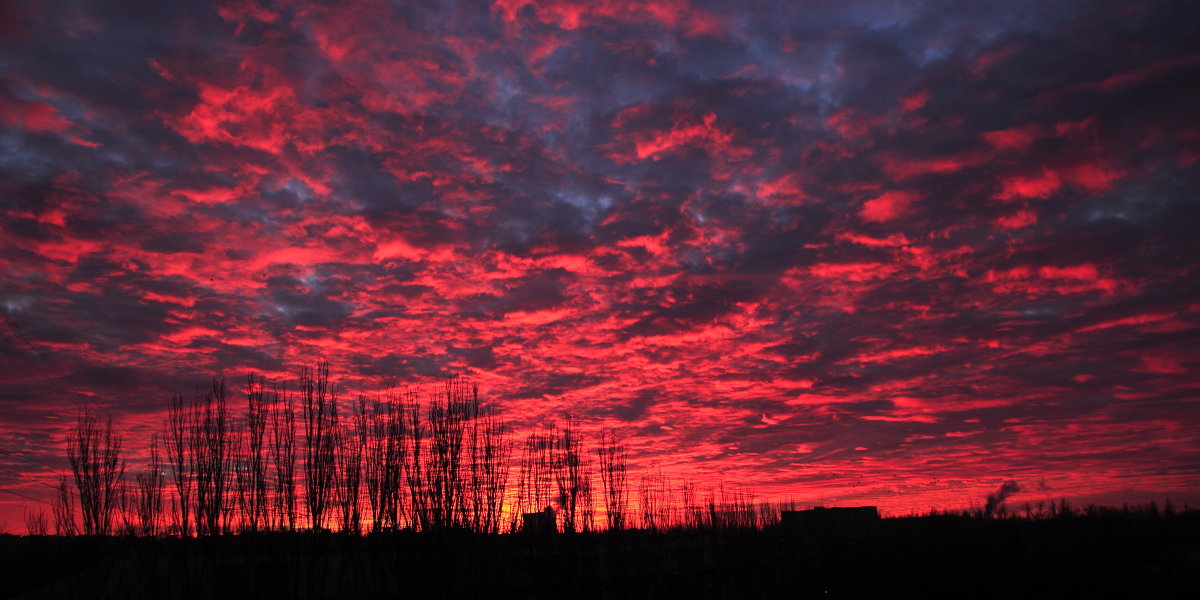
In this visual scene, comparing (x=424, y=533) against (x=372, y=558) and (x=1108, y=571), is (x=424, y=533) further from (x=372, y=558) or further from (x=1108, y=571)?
(x=1108, y=571)

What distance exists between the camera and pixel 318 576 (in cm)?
1330

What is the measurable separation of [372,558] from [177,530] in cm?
365

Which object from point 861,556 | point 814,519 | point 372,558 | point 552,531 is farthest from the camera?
point 814,519

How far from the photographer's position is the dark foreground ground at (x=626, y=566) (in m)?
13.1

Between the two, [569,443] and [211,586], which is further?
[569,443]

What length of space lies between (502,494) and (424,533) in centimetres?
197

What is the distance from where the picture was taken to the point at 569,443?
1945 centimetres

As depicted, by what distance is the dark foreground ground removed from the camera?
1310 cm

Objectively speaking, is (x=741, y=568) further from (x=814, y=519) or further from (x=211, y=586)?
(x=814, y=519)

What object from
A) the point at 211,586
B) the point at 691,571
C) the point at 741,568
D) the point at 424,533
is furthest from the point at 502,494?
the point at 741,568

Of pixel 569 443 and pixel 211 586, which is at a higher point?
pixel 569 443

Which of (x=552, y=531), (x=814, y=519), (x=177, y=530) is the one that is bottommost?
(x=814, y=519)

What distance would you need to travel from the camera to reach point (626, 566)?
1944 cm

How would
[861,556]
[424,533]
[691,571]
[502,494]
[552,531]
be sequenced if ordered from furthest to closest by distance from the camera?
[861,556] < [691,571] < [552,531] < [502,494] < [424,533]
